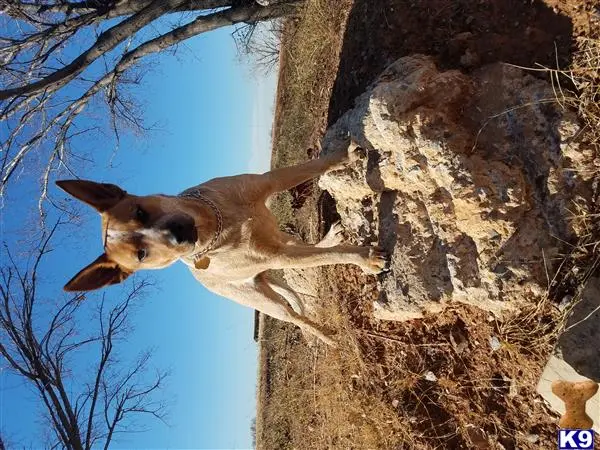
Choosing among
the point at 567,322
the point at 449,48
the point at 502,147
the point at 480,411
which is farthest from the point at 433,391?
the point at 449,48

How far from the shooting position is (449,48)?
4695 mm

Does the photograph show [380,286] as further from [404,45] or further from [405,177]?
[404,45]

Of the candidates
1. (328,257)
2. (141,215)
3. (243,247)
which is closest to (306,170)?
(328,257)

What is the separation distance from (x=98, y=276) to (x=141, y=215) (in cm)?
55

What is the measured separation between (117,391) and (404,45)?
698 cm

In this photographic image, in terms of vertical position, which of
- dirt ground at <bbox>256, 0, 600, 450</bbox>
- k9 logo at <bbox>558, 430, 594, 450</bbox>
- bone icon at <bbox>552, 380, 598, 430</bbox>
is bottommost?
k9 logo at <bbox>558, 430, 594, 450</bbox>

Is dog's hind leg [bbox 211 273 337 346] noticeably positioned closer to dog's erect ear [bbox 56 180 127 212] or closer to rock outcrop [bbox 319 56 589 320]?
rock outcrop [bbox 319 56 589 320]

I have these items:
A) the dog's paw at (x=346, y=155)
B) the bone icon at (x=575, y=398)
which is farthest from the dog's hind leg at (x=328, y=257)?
the bone icon at (x=575, y=398)

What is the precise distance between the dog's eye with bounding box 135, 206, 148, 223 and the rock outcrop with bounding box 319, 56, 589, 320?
223cm

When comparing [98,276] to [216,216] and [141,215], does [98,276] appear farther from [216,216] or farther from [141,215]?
[216,216]

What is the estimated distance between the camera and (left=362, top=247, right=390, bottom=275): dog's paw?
489cm

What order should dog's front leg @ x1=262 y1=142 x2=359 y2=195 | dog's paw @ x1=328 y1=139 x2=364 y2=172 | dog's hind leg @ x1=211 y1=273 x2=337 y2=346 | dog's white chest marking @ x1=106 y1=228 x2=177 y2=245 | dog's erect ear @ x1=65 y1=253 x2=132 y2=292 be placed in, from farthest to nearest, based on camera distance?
dog's hind leg @ x1=211 y1=273 x2=337 y2=346 < dog's paw @ x1=328 y1=139 x2=364 y2=172 < dog's front leg @ x1=262 y1=142 x2=359 y2=195 < dog's white chest marking @ x1=106 y1=228 x2=177 y2=245 < dog's erect ear @ x1=65 y1=253 x2=132 y2=292

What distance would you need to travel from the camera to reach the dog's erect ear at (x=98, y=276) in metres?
3.67

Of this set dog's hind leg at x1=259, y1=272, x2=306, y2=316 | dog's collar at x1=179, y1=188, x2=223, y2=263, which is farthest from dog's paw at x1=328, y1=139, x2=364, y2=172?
dog's hind leg at x1=259, y1=272, x2=306, y2=316
